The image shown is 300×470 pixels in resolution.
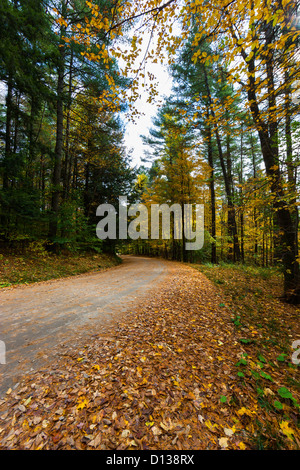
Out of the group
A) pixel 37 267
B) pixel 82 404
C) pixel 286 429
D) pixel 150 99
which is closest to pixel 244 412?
pixel 286 429

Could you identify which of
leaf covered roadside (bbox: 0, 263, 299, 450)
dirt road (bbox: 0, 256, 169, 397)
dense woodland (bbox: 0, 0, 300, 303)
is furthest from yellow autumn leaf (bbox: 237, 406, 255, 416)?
dense woodland (bbox: 0, 0, 300, 303)

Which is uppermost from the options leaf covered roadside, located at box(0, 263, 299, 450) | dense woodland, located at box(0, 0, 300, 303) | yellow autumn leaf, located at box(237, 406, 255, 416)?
dense woodland, located at box(0, 0, 300, 303)

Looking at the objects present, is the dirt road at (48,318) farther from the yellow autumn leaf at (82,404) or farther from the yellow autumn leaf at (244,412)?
the yellow autumn leaf at (244,412)

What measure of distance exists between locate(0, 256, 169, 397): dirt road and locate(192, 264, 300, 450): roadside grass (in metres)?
2.33

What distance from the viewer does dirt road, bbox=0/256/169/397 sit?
7.83 feet

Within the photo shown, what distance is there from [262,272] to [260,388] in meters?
6.80

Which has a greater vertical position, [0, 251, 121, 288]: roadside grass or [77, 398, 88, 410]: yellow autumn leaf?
[0, 251, 121, 288]: roadside grass

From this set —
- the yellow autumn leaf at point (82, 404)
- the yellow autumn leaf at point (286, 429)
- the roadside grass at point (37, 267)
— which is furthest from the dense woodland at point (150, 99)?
the yellow autumn leaf at point (82, 404)

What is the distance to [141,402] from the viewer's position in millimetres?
1897

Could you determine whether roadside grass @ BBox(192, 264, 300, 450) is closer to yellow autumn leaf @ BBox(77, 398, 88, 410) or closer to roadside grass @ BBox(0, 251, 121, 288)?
yellow autumn leaf @ BBox(77, 398, 88, 410)

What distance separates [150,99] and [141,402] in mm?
5601

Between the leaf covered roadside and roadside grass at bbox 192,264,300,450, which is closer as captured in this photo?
the leaf covered roadside

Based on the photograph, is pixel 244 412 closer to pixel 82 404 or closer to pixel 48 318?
pixel 82 404
